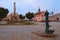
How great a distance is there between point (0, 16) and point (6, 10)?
172 inches

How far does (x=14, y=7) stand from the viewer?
69500mm

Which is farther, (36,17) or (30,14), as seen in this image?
(36,17)

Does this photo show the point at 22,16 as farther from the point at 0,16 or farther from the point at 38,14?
the point at 0,16

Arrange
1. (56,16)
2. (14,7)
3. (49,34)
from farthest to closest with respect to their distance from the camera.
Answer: (56,16) → (14,7) → (49,34)

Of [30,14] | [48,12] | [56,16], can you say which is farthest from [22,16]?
[48,12]

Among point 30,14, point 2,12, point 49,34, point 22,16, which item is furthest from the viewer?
point 22,16

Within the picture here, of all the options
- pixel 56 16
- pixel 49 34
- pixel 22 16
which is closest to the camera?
pixel 49 34

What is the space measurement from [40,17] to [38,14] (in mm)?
5583

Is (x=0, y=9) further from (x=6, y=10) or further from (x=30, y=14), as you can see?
(x=30, y=14)

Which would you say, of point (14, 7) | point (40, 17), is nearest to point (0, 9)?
point (14, 7)

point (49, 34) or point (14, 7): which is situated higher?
A: point (14, 7)

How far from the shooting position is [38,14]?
389 feet

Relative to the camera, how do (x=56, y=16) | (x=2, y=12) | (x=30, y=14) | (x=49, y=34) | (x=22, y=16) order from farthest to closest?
(x=56, y=16), (x=22, y=16), (x=30, y=14), (x=2, y=12), (x=49, y=34)

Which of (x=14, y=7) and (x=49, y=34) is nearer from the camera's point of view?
(x=49, y=34)
